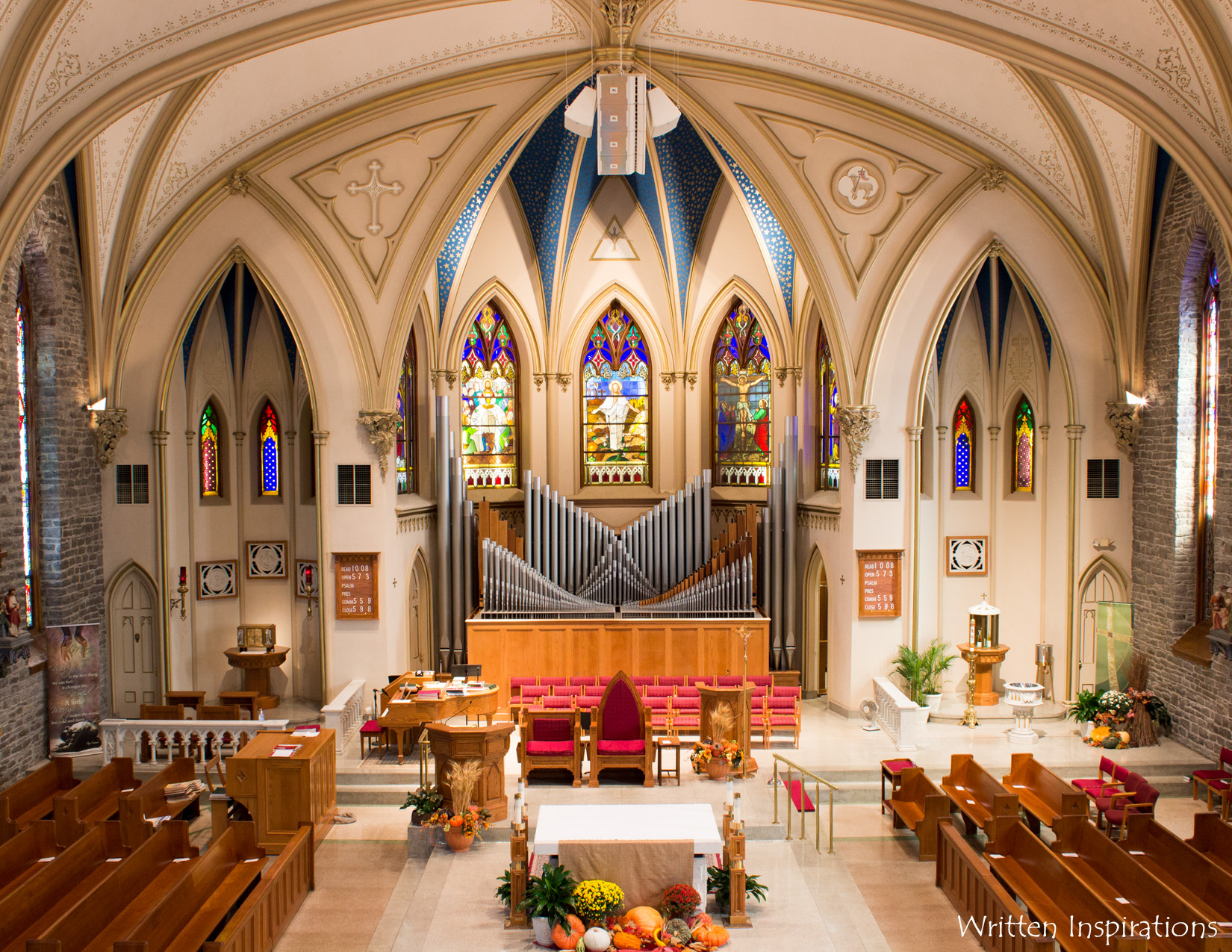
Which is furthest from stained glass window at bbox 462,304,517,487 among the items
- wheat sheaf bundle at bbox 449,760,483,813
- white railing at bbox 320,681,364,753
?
wheat sheaf bundle at bbox 449,760,483,813

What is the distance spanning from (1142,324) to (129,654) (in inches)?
646

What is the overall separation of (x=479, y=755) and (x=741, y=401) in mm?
10763

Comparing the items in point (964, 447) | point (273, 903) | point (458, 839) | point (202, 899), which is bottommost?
point (458, 839)

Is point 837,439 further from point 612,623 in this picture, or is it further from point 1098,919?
point 1098,919

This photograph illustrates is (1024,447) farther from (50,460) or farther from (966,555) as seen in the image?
(50,460)

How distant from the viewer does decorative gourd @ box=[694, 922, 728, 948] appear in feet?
30.1

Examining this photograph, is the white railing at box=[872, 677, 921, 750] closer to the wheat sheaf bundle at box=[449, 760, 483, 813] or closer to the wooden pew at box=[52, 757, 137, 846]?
the wheat sheaf bundle at box=[449, 760, 483, 813]

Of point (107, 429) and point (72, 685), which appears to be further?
point (107, 429)

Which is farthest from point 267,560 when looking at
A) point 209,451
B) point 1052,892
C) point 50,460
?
point 1052,892

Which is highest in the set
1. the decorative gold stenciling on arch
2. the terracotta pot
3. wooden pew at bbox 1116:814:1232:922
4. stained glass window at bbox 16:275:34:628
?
the decorative gold stenciling on arch

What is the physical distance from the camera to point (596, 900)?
9250 mm

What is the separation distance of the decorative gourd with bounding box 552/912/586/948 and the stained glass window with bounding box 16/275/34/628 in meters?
9.07

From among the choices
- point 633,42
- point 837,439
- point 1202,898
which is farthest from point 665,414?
point 1202,898

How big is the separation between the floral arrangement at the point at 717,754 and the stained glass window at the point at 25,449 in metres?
9.08
